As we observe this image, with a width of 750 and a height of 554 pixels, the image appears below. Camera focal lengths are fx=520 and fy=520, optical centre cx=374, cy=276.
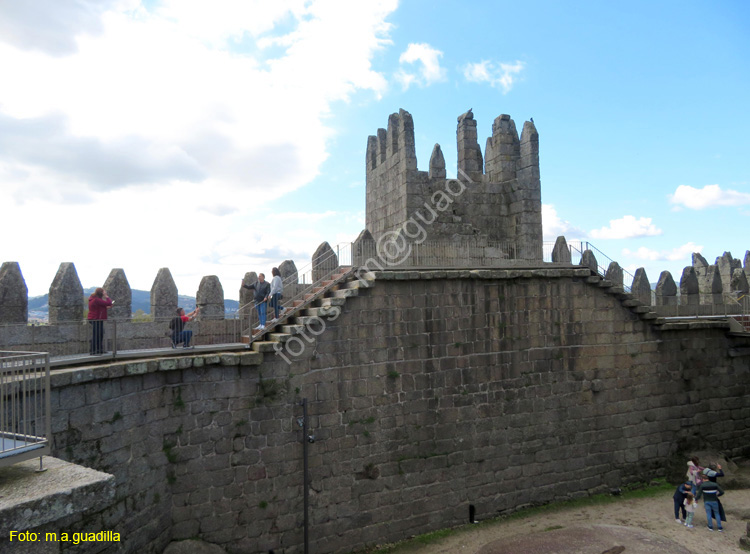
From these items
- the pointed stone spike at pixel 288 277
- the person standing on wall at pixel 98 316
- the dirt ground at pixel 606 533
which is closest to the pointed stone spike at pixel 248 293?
the pointed stone spike at pixel 288 277

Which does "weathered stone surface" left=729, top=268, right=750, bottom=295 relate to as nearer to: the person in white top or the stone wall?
the stone wall

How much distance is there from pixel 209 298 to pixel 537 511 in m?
8.68

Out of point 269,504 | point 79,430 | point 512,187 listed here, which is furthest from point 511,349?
point 79,430

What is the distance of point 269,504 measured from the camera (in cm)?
944

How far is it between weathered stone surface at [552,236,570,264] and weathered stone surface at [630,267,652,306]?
249cm

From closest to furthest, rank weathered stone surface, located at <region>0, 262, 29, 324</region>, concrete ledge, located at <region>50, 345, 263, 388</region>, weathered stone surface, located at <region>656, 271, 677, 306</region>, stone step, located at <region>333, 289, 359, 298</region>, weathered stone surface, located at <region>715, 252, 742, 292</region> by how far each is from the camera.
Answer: concrete ledge, located at <region>50, 345, 263, 388</region>
weathered stone surface, located at <region>0, 262, 29, 324</region>
stone step, located at <region>333, 289, 359, 298</region>
weathered stone surface, located at <region>656, 271, 677, 306</region>
weathered stone surface, located at <region>715, 252, 742, 292</region>

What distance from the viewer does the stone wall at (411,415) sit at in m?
8.38

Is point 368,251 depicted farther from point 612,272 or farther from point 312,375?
point 612,272

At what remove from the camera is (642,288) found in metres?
15.0

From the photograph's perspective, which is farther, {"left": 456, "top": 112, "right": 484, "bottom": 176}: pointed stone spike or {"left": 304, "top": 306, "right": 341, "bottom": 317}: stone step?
{"left": 456, "top": 112, "right": 484, "bottom": 176}: pointed stone spike

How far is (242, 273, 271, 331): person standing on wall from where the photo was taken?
10469mm

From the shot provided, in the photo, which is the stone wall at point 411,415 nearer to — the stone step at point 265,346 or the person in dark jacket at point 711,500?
the stone step at point 265,346

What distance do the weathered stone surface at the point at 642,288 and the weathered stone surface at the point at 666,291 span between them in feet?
2.81

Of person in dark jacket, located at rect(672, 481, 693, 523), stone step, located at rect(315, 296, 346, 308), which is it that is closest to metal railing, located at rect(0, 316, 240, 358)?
stone step, located at rect(315, 296, 346, 308)
